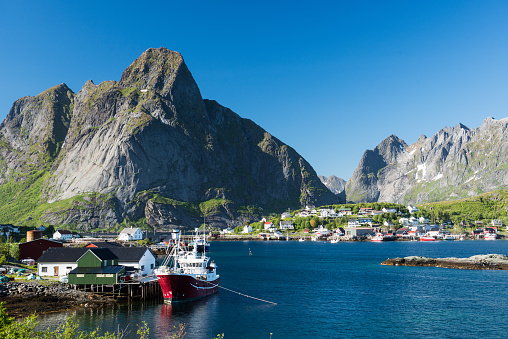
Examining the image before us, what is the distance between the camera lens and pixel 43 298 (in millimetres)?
64312

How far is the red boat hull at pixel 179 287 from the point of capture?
6800cm

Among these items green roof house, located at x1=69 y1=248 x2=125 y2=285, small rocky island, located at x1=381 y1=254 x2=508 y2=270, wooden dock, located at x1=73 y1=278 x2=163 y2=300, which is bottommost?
small rocky island, located at x1=381 y1=254 x2=508 y2=270

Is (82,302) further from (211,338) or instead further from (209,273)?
(211,338)

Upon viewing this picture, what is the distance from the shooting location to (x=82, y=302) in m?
65.0

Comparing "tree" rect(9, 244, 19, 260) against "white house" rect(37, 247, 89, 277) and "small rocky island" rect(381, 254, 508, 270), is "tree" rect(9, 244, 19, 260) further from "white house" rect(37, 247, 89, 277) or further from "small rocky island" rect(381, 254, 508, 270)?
"small rocky island" rect(381, 254, 508, 270)

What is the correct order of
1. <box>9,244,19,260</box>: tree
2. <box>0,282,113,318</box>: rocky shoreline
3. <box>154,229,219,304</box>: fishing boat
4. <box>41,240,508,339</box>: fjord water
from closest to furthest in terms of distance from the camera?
<box>41,240,508,339</box>: fjord water → <box>0,282,113,318</box>: rocky shoreline → <box>154,229,219,304</box>: fishing boat → <box>9,244,19,260</box>: tree

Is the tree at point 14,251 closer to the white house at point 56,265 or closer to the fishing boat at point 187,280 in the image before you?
the white house at point 56,265

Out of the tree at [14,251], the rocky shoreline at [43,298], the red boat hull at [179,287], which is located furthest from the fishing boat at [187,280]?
the tree at [14,251]

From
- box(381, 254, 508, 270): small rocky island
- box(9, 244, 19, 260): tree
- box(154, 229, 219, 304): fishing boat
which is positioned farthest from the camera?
box(381, 254, 508, 270): small rocky island

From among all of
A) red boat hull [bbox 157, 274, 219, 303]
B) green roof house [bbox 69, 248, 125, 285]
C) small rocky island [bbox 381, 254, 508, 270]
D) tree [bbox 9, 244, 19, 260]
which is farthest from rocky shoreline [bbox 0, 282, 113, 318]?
small rocky island [bbox 381, 254, 508, 270]

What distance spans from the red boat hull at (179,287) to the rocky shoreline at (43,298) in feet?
30.8

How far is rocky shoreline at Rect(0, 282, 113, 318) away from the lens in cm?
5956

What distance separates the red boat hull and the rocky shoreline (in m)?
9.37

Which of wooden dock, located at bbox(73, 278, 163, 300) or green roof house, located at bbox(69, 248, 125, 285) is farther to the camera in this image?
green roof house, located at bbox(69, 248, 125, 285)
